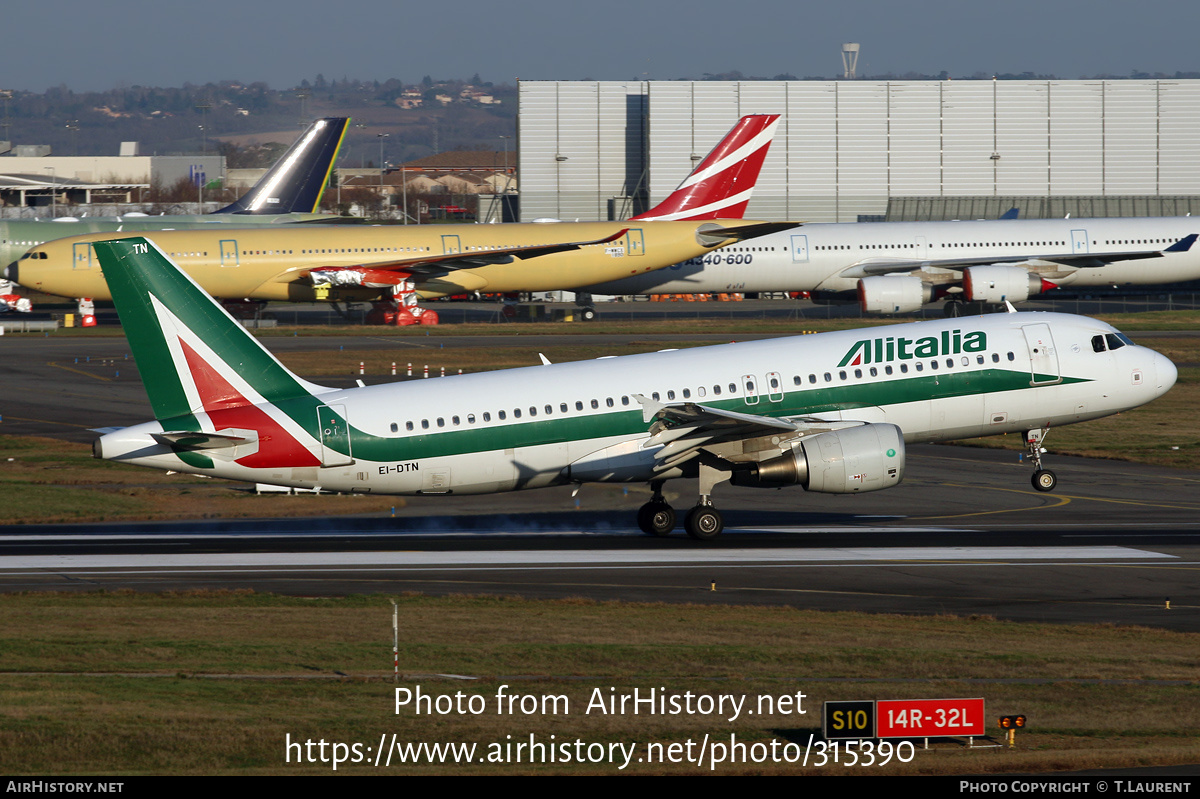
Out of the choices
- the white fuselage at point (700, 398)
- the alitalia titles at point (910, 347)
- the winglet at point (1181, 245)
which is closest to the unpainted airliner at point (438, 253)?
the winglet at point (1181, 245)

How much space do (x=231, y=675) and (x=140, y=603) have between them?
686cm

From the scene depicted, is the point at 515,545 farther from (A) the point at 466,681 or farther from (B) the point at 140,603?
(A) the point at 466,681

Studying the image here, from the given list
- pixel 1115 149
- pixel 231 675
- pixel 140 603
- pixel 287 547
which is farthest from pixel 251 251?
pixel 1115 149

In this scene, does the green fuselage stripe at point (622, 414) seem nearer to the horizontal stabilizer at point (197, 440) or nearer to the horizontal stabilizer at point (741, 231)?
the horizontal stabilizer at point (197, 440)

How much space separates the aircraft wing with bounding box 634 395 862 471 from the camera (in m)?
31.3

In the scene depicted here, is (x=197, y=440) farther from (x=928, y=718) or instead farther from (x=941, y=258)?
(x=941, y=258)

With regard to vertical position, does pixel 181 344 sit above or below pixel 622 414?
above

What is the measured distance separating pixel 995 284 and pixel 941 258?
19.3ft

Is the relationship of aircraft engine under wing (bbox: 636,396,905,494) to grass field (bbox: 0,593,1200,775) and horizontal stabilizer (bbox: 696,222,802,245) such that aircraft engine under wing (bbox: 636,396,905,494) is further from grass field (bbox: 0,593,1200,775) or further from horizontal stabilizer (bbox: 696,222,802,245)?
horizontal stabilizer (bbox: 696,222,802,245)

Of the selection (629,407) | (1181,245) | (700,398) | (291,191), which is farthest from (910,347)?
(291,191)

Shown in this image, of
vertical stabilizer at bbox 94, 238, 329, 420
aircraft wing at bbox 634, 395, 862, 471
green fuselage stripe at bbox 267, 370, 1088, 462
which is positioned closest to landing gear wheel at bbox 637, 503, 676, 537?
aircraft wing at bbox 634, 395, 862, 471

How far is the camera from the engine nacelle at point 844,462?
3144 centimetres

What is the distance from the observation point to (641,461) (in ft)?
109

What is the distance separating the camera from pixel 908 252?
285 ft
